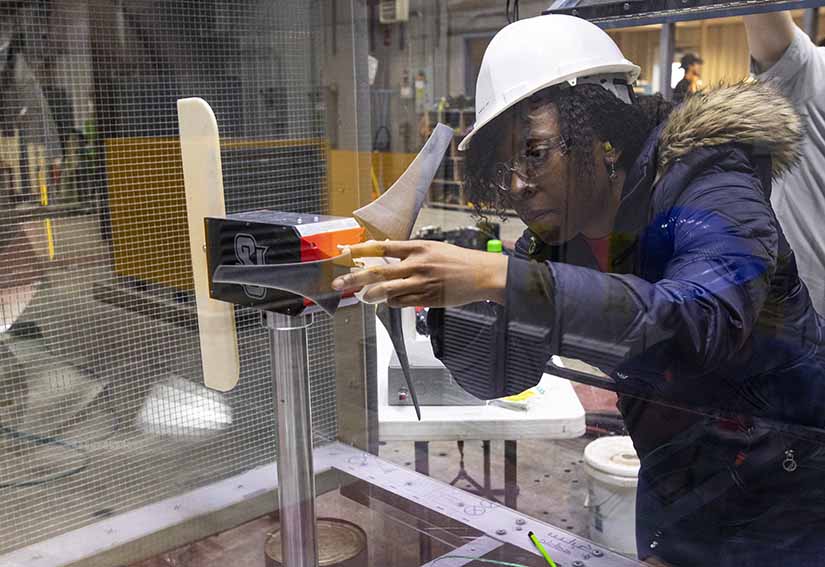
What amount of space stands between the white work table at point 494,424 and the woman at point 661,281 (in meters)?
0.17

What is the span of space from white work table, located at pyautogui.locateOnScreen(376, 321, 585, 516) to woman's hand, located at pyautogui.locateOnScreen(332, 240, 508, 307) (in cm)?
36

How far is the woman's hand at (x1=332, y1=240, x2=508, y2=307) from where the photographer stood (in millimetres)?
700

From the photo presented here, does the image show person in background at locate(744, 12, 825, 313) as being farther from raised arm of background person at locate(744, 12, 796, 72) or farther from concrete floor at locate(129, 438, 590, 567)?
concrete floor at locate(129, 438, 590, 567)

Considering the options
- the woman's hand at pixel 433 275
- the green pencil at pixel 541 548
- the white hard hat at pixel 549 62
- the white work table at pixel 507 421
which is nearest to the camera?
the woman's hand at pixel 433 275

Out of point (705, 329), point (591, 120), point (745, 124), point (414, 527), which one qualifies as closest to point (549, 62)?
point (591, 120)

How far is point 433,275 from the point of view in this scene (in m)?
0.72

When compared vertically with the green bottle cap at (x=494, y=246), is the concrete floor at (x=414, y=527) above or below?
below

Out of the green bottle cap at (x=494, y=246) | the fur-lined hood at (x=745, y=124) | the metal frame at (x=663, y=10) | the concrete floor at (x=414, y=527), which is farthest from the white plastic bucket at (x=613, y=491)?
the metal frame at (x=663, y=10)

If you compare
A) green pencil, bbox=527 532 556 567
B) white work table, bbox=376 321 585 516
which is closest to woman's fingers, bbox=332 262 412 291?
white work table, bbox=376 321 585 516

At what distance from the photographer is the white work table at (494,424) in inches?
43.9

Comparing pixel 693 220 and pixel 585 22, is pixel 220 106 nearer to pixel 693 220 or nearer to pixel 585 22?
pixel 585 22

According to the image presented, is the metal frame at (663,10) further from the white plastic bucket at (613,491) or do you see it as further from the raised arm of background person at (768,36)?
the white plastic bucket at (613,491)

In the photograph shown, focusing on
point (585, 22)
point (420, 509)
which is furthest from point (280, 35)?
point (420, 509)

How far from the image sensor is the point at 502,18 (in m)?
0.96
